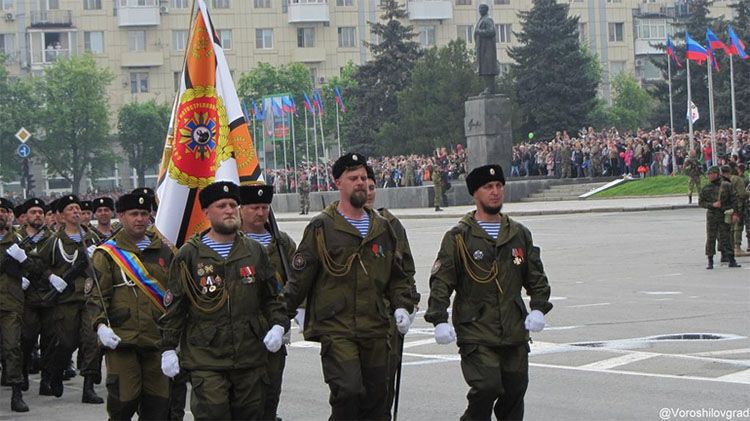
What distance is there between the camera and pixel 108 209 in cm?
1416

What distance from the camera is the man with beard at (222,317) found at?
855cm

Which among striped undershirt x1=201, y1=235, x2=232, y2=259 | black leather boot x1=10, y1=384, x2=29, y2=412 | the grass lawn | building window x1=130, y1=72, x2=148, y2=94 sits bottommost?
black leather boot x1=10, y1=384, x2=29, y2=412

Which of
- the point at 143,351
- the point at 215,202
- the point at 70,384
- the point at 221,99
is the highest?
the point at 221,99

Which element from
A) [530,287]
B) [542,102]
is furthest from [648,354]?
[542,102]

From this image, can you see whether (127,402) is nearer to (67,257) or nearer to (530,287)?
(530,287)

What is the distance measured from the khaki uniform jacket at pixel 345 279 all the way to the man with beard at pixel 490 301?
311mm

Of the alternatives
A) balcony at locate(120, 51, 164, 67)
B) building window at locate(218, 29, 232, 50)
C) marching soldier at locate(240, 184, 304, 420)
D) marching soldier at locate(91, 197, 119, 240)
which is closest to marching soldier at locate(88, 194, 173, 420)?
marching soldier at locate(240, 184, 304, 420)

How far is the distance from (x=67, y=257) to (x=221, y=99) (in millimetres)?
2999

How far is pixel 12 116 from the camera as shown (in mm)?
89875

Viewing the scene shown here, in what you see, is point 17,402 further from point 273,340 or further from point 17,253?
point 273,340

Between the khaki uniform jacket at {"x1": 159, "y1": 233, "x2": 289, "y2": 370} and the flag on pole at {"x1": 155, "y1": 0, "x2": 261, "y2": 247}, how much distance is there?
268cm

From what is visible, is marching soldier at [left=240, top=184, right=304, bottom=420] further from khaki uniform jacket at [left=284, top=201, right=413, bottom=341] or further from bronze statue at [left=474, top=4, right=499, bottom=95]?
bronze statue at [left=474, top=4, right=499, bottom=95]

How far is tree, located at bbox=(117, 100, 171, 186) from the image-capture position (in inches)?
3696

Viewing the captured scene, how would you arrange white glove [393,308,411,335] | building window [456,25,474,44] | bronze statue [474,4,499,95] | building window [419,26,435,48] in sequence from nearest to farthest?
1. white glove [393,308,411,335]
2. bronze statue [474,4,499,95]
3. building window [419,26,435,48]
4. building window [456,25,474,44]
